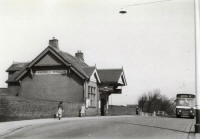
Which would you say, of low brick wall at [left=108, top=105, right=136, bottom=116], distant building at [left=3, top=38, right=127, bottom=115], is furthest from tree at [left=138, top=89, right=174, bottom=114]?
distant building at [left=3, top=38, right=127, bottom=115]

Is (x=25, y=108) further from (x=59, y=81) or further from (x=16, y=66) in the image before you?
(x=16, y=66)

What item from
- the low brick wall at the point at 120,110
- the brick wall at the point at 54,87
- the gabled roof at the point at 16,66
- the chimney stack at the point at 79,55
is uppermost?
the chimney stack at the point at 79,55

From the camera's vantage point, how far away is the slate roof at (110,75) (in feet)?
150

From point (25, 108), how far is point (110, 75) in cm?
2039

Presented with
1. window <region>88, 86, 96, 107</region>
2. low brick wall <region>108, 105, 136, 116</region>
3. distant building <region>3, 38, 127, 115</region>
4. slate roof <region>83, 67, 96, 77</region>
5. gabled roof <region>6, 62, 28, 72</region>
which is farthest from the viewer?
gabled roof <region>6, 62, 28, 72</region>

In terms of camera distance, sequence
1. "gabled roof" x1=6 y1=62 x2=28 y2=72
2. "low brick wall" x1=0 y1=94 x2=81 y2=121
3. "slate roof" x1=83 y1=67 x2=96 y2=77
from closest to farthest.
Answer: "low brick wall" x1=0 y1=94 x2=81 y2=121 → "slate roof" x1=83 y1=67 x2=96 y2=77 → "gabled roof" x1=6 y1=62 x2=28 y2=72

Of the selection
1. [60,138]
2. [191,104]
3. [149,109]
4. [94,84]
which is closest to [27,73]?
[94,84]

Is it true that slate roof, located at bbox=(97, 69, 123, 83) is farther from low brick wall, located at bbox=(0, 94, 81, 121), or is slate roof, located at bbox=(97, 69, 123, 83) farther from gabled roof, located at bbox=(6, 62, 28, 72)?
gabled roof, located at bbox=(6, 62, 28, 72)

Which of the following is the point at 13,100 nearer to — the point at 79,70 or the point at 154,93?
the point at 79,70

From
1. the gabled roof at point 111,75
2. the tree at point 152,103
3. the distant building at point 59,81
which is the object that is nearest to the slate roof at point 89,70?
the distant building at point 59,81

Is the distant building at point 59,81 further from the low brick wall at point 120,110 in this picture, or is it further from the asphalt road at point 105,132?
the asphalt road at point 105,132

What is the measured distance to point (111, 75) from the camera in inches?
1839

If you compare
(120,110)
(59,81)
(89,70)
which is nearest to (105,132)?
(59,81)

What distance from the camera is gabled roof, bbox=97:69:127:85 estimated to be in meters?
45.6
